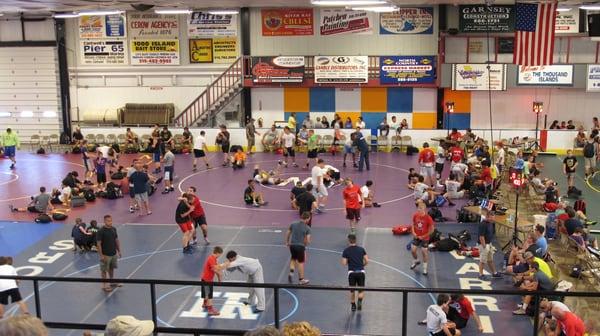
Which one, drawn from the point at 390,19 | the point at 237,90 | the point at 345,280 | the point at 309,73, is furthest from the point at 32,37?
the point at 345,280

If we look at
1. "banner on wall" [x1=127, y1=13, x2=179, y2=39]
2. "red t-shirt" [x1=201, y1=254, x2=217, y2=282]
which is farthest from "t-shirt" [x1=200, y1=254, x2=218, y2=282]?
"banner on wall" [x1=127, y1=13, x2=179, y2=39]

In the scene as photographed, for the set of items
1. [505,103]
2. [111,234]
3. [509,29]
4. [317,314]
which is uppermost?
[509,29]

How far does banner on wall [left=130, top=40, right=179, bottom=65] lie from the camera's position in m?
37.2

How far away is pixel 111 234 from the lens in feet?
47.1

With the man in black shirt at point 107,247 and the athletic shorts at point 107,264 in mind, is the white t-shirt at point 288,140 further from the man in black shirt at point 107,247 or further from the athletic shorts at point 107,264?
the athletic shorts at point 107,264

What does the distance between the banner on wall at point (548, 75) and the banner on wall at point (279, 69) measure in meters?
11.9

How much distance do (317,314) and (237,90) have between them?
24.7 metres

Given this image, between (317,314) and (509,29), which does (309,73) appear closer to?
(509,29)

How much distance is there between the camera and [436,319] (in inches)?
428

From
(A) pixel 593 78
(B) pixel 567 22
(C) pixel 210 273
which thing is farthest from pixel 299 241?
(B) pixel 567 22

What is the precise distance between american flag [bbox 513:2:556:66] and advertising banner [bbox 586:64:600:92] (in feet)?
41.1

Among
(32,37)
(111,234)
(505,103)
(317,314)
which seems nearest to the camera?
(317,314)

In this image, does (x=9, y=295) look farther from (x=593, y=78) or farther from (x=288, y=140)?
(x=593, y=78)

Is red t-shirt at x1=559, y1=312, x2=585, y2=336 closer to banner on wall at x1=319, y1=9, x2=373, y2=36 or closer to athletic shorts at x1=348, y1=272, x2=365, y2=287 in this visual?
athletic shorts at x1=348, y1=272, x2=365, y2=287
